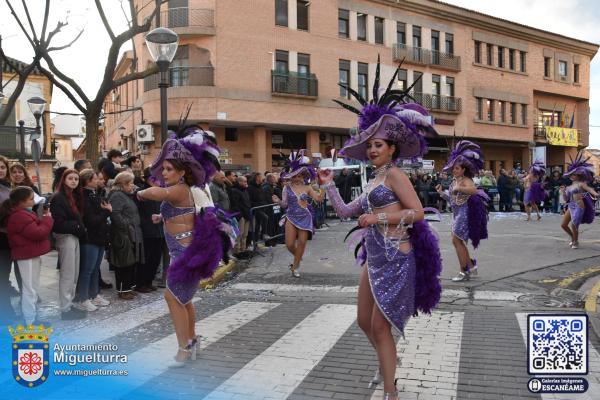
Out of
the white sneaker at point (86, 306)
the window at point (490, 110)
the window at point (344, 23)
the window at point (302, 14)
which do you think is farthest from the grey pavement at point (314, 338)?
the window at point (490, 110)

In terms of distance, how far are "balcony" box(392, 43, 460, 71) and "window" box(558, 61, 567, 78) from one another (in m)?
12.5

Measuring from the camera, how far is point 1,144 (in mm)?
25609

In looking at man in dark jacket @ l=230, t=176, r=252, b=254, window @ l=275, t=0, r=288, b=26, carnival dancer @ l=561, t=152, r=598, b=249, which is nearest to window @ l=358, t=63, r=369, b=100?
window @ l=275, t=0, r=288, b=26

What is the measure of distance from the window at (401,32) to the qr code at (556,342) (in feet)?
107

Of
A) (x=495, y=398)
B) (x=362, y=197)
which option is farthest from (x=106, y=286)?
(x=495, y=398)

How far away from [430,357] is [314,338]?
4.06 ft

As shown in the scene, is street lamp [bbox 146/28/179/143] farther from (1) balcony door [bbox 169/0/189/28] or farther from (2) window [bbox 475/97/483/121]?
(2) window [bbox 475/97/483/121]

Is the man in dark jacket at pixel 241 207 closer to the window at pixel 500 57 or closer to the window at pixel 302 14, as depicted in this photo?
the window at pixel 302 14

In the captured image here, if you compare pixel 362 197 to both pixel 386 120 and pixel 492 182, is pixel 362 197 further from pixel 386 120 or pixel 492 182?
pixel 492 182

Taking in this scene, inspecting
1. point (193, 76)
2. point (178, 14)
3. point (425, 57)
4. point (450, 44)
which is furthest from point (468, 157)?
point (450, 44)

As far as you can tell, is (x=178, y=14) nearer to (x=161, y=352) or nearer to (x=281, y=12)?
(x=281, y=12)

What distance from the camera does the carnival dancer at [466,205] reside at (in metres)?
8.34

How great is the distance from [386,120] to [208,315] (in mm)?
3784

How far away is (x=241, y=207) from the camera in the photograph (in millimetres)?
11734
